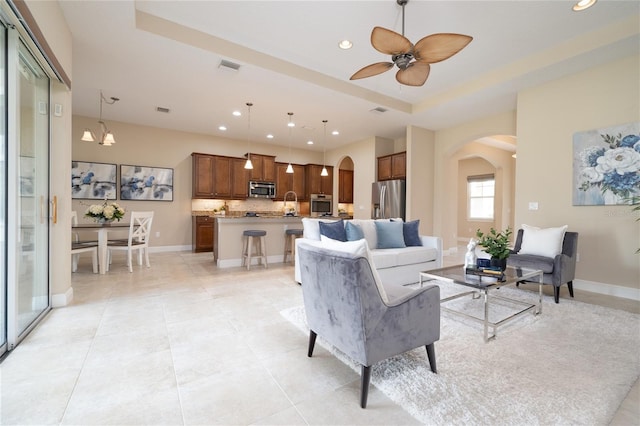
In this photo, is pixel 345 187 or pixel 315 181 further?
pixel 345 187

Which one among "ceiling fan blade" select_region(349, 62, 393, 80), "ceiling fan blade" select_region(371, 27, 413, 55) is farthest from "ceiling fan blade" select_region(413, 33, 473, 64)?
"ceiling fan blade" select_region(349, 62, 393, 80)

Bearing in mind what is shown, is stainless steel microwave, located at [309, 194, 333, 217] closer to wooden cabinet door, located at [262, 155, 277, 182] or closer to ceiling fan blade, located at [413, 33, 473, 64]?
wooden cabinet door, located at [262, 155, 277, 182]

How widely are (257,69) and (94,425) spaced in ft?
12.9

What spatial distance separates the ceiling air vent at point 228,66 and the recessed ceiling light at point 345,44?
1.39 m

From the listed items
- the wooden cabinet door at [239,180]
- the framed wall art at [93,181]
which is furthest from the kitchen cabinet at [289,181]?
the framed wall art at [93,181]

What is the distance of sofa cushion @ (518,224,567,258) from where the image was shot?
3480mm

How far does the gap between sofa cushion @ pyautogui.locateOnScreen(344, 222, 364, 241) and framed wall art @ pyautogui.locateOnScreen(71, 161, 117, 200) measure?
5.66 m

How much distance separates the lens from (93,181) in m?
6.23

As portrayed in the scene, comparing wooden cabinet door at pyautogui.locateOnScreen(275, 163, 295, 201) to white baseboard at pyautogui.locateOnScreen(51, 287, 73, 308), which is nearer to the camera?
white baseboard at pyautogui.locateOnScreen(51, 287, 73, 308)

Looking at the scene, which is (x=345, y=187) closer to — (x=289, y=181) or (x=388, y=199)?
(x=289, y=181)

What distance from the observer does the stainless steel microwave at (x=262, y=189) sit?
7.78 m

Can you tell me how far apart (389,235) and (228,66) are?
129 inches

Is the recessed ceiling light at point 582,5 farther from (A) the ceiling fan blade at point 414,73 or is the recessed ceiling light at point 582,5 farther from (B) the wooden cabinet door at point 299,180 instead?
(B) the wooden cabinet door at point 299,180

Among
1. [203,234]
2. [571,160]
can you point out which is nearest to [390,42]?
[571,160]
